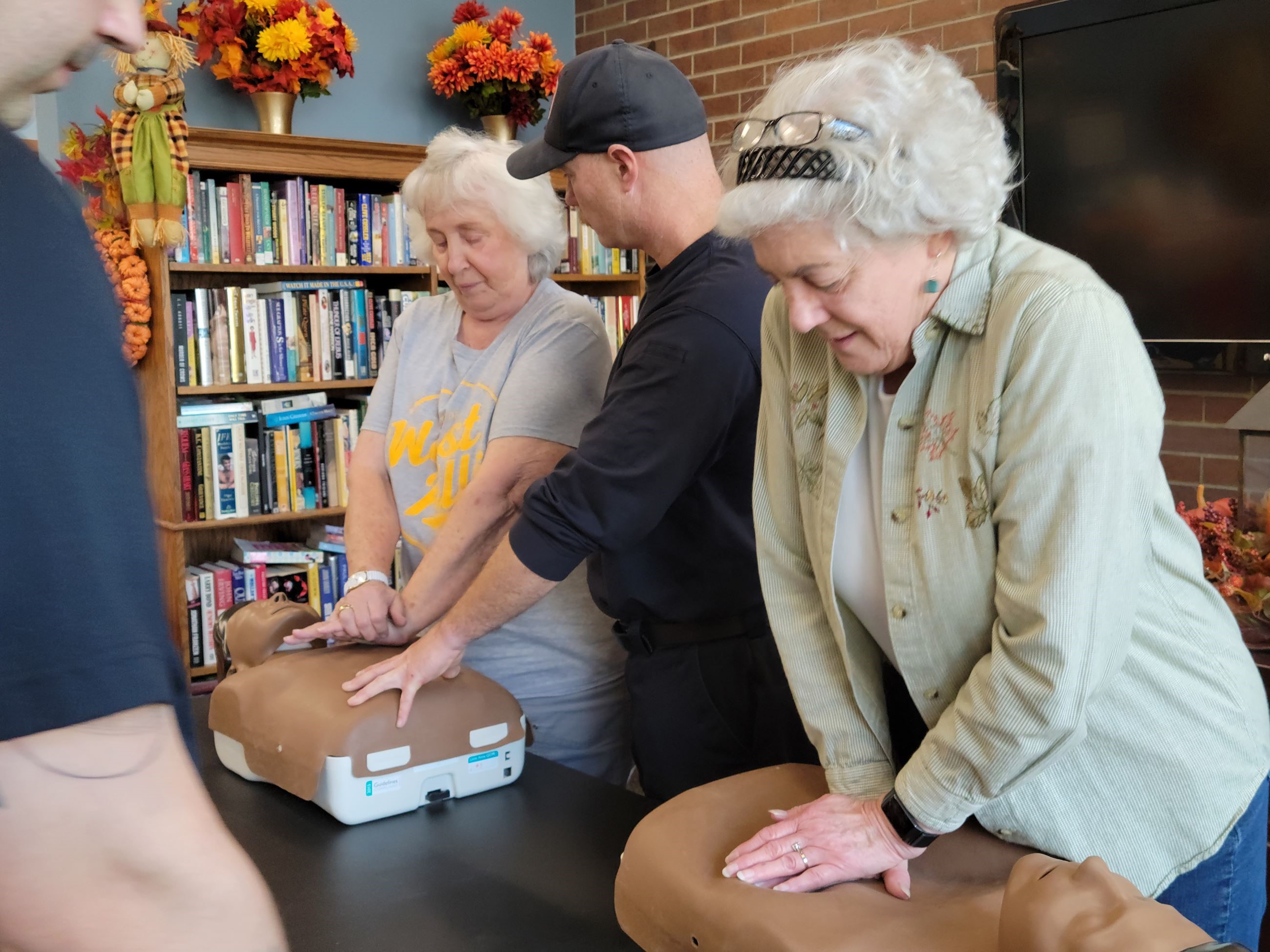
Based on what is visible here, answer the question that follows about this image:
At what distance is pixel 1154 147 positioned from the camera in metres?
2.80

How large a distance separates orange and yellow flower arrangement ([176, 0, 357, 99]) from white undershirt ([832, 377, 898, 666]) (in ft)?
→ 9.43

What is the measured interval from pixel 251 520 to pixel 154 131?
46.7 inches

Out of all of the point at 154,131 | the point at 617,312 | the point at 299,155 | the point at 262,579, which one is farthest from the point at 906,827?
the point at 617,312

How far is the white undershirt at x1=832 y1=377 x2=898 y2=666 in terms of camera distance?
1175mm

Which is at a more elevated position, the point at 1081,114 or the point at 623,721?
the point at 1081,114

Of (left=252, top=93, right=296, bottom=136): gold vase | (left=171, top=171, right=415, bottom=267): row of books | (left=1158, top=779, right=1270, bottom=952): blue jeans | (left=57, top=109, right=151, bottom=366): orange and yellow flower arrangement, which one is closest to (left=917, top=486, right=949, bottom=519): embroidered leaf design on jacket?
(left=1158, top=779, right=1270, bottom=952): blue jeans

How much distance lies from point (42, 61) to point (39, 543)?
21 cm

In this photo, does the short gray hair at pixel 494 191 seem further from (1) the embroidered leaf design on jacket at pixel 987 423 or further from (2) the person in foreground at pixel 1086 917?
(2) the person in foreground at pixel 1086 917

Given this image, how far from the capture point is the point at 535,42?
3.87 metres

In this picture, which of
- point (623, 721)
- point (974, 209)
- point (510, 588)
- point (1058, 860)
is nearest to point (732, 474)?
point (510, 588)

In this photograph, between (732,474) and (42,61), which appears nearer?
(42,61)

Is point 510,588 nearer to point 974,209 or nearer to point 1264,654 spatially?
point 974,209

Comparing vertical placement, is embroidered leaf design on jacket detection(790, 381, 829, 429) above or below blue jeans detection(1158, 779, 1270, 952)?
above

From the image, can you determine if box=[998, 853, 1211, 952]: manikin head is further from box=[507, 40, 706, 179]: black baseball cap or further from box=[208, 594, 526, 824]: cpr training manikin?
box=[507, 40, 706, 179]: black baseball cap
